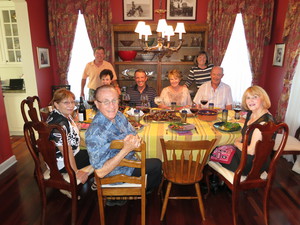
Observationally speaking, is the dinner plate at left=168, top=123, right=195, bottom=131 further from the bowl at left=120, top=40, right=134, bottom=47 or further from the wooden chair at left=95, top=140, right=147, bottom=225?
the bowl at left=120, top=40, right=134, bottom=47

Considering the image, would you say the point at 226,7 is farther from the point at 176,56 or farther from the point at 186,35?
the point at 176,56

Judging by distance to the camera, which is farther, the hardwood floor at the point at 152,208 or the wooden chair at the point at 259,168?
→ the hardwood floor at the point at 152,208

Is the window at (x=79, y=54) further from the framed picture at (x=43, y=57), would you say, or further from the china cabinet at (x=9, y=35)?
the china cabinet at (x=9, y=35)

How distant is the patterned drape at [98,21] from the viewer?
172 inches

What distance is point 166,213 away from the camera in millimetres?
2172

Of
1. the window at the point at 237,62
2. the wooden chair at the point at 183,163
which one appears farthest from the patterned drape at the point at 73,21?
the wooden chair at the point at 183,163

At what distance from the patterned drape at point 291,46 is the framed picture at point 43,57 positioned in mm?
4063

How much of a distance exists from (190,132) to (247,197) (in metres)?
1.01

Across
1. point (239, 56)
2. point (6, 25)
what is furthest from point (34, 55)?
point (239, 56)

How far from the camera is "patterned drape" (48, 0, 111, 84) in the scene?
4.37 m

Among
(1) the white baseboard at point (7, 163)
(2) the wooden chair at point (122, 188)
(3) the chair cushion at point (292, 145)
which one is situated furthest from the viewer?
(1) the white baseboard at point (7, 163)

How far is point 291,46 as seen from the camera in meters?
3.31

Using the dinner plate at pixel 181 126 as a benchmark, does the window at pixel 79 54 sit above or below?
above

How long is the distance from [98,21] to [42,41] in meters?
1.10
